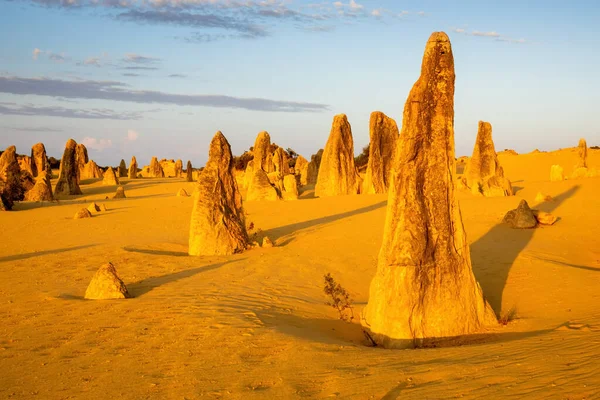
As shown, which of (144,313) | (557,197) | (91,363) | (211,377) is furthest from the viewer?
(557,197)

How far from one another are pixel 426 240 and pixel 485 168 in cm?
1886

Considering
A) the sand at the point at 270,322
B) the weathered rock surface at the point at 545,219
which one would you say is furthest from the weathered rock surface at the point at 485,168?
the weathered rock surface at the point at 545,219

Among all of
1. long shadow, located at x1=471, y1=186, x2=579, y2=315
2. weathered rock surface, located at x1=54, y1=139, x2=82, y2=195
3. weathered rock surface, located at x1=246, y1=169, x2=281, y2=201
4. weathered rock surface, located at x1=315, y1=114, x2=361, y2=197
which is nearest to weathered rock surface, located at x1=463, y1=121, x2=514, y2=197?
weathered rock surface, located at x1=315, y1=114, x2=361, y2=197

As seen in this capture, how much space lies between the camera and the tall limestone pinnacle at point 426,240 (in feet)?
25.2

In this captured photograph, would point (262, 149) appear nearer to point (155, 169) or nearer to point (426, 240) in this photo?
point (155, 169)

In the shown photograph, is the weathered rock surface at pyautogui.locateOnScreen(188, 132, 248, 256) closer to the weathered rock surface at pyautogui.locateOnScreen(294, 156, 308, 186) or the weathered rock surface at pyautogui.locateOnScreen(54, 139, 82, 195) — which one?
the weathered rock surface at pyautogui.locateOnScreen(54, 139, 82, 195)

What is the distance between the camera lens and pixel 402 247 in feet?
25.6

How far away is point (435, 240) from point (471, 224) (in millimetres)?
10458

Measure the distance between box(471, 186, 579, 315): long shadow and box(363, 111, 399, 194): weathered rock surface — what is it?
11.3 m

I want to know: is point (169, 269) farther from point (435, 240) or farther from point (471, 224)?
point (471, 224)

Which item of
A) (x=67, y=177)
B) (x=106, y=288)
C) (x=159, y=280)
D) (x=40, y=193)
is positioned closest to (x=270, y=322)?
(x=106, y=288)

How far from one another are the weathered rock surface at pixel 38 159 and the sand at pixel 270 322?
111ft

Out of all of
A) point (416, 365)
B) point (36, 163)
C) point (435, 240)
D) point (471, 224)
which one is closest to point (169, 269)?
point (435, 240)

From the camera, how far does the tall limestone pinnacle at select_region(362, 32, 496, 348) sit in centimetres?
769
